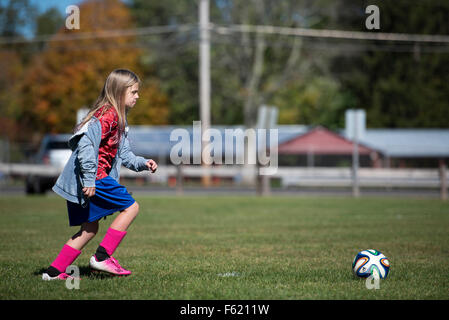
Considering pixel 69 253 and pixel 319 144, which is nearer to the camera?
pixel 69 253

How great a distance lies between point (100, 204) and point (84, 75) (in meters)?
34.4

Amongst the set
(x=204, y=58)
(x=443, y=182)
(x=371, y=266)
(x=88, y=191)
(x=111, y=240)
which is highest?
(x=204, y=58)

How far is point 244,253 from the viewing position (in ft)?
26.2

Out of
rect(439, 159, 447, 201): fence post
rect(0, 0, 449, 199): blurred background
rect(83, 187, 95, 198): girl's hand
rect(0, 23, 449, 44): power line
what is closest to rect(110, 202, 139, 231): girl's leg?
rect(83, 187, 95, 198): girl's hand

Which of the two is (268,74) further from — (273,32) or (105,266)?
(105,266)

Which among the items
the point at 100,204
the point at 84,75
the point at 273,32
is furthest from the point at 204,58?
the point at 100,204

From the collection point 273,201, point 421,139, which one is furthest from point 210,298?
point 421,139

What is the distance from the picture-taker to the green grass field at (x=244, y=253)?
5.37m

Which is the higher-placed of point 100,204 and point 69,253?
point 100,204

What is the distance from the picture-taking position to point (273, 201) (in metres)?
19.1

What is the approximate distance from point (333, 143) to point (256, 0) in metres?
9.89

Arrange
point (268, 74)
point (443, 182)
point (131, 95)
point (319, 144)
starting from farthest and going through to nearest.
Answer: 1. point (268, 74)
2. point (319, 144)
3. point (443, 182)
4. point (131, 95)

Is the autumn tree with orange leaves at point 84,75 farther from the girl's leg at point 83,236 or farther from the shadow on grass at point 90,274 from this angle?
the girl's leg at point 83,236

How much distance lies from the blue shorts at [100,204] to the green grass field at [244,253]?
606 millimetres
